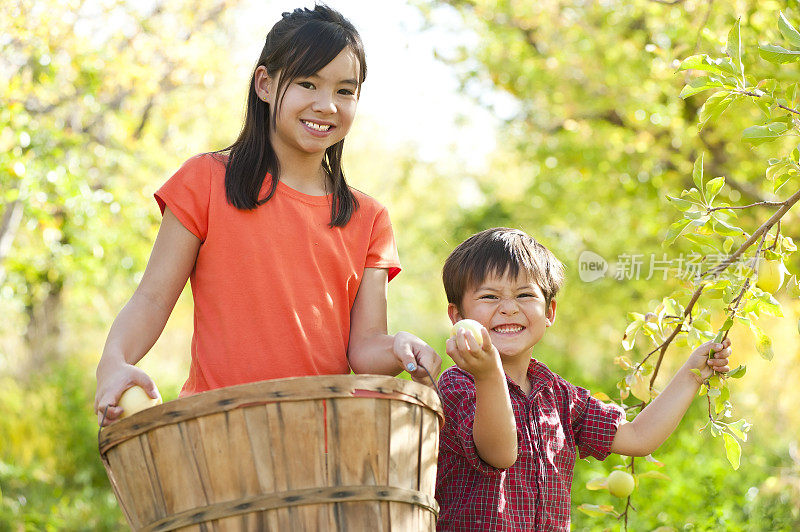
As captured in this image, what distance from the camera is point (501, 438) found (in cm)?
183

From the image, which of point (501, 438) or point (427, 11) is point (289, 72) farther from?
point (427, 11)

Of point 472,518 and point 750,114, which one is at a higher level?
point 750,114

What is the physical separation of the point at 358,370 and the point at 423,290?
20150 mm

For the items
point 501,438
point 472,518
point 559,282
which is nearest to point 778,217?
point 559,282

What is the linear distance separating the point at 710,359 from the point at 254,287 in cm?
105

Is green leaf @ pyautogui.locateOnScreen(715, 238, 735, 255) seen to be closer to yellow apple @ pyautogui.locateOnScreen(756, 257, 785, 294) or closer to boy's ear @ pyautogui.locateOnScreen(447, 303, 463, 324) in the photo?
yellow apple @ pyautogui.locateOnScreen(756, 257, 785, 294)

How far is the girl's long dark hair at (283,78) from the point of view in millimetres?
2041

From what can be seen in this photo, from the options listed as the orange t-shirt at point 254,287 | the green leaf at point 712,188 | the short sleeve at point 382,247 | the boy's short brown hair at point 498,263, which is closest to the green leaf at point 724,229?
the green leaf at point 712,188

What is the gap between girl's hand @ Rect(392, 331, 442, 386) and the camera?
1.84 meters

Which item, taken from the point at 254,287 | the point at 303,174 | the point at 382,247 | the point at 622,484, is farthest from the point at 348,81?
the point at 622,484

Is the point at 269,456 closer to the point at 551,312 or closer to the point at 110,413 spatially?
the point at 110,413

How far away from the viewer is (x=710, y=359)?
204 centimetres

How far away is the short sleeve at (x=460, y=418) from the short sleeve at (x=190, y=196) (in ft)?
2.16

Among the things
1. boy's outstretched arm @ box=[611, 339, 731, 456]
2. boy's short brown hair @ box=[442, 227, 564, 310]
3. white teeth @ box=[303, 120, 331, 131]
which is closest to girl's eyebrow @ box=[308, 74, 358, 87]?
white teeth @ box=[303, 120, 331, 131]
